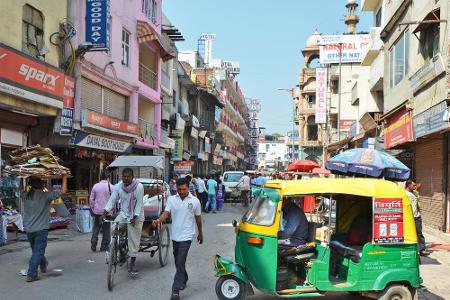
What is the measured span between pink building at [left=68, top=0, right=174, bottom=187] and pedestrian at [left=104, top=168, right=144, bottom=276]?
962 centimetres

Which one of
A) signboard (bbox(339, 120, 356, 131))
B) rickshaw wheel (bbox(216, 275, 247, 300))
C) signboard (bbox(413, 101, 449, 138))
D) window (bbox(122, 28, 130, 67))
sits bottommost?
rickshaw wheel (bbox(216, 275, 247, 300))

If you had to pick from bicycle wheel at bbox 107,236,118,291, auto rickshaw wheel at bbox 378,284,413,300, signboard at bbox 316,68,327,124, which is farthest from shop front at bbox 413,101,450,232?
signboard at bbox 316,68,327,124

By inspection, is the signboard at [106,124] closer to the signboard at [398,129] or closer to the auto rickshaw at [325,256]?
the signboard at [398,129]

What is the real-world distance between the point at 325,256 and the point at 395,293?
3.36ft

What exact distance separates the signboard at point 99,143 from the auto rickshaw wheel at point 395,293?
43.7ft

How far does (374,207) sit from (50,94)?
37.9 ft

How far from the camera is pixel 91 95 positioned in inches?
791

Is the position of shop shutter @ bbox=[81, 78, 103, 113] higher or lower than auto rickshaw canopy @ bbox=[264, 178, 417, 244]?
higher

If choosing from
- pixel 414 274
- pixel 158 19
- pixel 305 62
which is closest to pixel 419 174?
pixel 414 274

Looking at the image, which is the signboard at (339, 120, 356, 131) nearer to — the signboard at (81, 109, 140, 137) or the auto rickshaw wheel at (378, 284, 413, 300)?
the signboard at (81, 109, 140, 137)

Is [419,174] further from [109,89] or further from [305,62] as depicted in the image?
[305,62]

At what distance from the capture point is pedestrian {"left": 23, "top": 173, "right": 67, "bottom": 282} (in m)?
8.03

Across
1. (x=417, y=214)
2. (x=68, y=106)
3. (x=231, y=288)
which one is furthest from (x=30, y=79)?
(x=417, y=214)

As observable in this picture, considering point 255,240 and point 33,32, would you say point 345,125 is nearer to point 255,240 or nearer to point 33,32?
point 33,32
